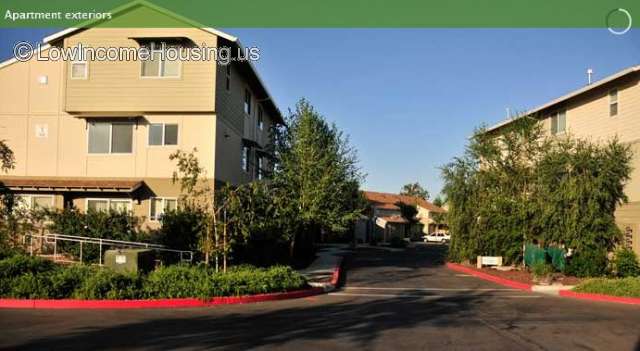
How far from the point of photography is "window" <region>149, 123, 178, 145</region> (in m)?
23.5

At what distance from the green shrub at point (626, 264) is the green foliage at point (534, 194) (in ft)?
2.11

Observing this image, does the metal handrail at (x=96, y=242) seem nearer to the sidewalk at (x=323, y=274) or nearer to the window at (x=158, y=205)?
the window at (x=158, y=205)

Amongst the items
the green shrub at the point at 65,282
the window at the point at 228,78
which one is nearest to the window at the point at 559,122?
the window at the point at 228,78

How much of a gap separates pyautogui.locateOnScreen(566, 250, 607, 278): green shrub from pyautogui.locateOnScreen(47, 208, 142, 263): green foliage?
52.6ft

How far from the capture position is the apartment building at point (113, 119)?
23.0 metres

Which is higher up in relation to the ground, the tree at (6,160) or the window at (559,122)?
the window at (559,122)

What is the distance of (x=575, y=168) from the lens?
2475cm

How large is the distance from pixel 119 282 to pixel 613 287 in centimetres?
1383

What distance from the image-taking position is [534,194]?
27.2 meters

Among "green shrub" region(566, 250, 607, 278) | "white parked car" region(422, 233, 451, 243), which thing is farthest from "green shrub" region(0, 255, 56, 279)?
"white parked car" region(422, 233, 451, 243)

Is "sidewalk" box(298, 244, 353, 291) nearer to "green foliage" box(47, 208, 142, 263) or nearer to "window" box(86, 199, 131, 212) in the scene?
"green foliage" box(47, 208, 142, 263)

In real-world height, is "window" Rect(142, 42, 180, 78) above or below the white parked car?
above

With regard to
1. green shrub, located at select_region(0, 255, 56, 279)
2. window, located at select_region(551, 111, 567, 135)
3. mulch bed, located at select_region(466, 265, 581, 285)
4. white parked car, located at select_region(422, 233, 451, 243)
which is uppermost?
window, located at select_region(551, 111, 567, 135)

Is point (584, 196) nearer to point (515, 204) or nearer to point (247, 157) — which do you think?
point (515, 204)
